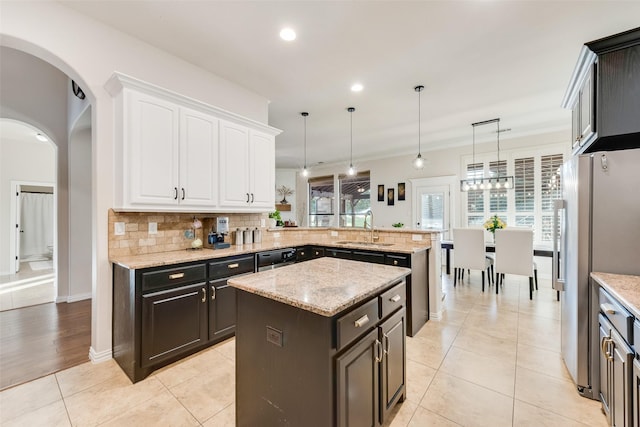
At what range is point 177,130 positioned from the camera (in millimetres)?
2652

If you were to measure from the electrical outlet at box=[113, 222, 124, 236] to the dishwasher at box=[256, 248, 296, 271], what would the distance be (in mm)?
1302

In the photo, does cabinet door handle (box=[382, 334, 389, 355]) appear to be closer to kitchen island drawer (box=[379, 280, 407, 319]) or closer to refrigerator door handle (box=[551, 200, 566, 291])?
kitchen island drawer (box=[379, 280, 407, 319])

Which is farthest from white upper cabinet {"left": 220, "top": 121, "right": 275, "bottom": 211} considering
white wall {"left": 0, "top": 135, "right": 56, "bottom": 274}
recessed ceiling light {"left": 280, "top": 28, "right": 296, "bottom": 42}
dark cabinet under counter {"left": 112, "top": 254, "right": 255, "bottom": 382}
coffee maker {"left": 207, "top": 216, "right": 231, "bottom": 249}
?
white wall {"left": 0, "top": 135, "right": 56, "bottom": 274}

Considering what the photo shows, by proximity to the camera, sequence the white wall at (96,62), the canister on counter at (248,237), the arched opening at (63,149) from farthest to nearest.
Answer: the canister on counter at (248,237) < the arched opening at (63,149) < the white wall at (96,62)

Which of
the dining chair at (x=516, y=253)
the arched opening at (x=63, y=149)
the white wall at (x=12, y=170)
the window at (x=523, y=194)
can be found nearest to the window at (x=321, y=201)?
the window at (x=523, y=194)

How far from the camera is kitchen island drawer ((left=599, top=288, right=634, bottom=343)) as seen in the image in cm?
132

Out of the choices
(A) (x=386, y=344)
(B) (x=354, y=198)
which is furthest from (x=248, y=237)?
(B) (x=354, y=198)

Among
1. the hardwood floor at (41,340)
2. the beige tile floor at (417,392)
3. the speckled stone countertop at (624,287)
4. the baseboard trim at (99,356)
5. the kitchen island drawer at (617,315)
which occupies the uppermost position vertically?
the speckled stone countertop at (624,287)

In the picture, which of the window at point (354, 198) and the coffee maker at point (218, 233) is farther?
the window at point (354, 198)

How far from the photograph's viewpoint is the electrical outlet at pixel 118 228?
247 centimetres

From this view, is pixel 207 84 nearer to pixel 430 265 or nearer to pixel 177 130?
pixel 177 130

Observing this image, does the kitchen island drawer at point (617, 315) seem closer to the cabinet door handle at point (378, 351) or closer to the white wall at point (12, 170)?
the cabinet door handle at point (378, 351)

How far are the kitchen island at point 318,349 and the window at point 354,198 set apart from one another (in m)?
6.45

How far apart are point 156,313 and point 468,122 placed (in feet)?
17.8
